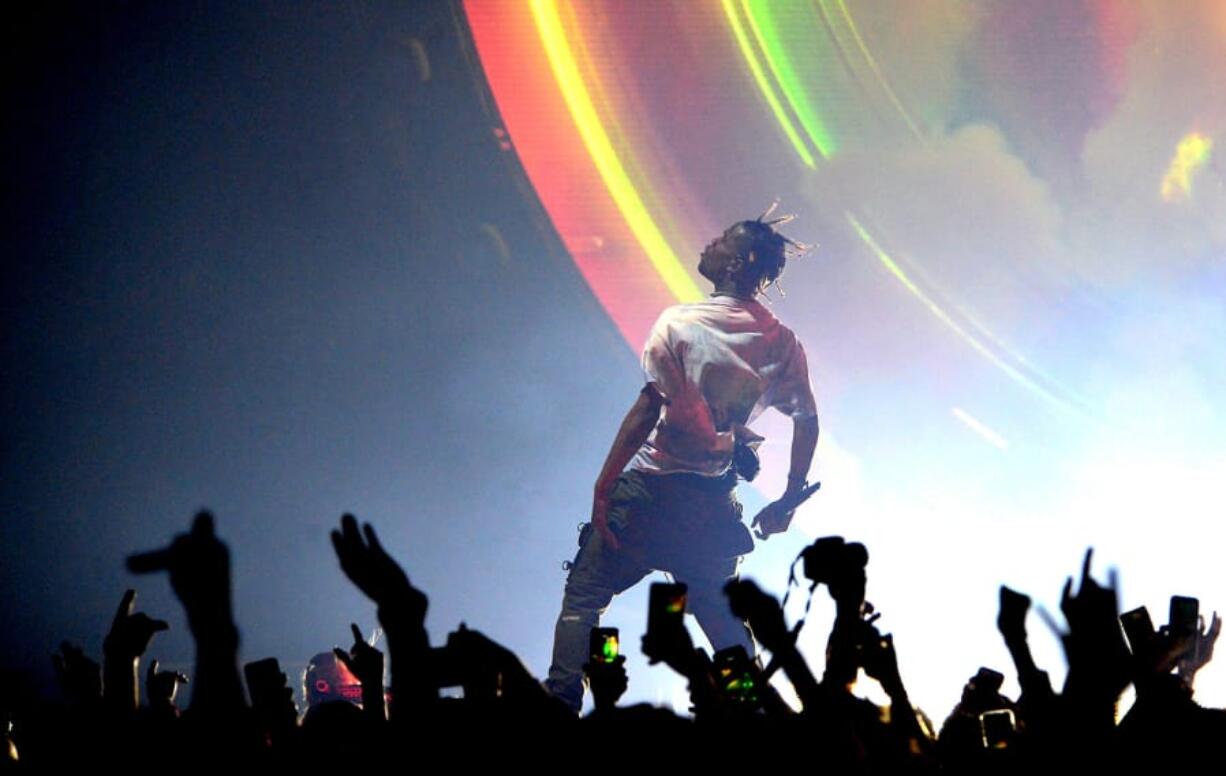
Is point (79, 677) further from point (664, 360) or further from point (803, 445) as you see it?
point (803, 445)

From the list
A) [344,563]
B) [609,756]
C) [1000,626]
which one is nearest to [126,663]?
[344,563]

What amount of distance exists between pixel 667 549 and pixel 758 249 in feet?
9.69

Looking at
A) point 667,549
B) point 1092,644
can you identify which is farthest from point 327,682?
point 1092,644

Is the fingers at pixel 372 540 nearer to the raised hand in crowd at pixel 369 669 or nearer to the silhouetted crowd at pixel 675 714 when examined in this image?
the silhouetted crowd at pixel 675 714

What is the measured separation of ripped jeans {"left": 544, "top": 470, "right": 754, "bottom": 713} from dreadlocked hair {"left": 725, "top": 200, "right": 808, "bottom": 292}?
1.99 m

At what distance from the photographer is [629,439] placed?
725 centimetres

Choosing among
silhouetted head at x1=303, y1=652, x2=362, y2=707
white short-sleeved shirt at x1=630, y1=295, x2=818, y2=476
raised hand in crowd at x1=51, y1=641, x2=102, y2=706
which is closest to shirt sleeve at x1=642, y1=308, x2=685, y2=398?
white short-sleeved shirt at x1=630, y1=295, x2=818, y2=476

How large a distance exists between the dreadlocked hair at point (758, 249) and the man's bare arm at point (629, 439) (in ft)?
5.09

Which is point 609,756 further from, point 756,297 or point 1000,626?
point 756,297

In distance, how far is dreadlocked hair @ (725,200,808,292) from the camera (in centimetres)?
794

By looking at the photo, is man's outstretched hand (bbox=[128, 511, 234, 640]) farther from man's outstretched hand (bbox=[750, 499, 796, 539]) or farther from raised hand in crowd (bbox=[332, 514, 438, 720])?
man's outstretched hand (bbox=[750, 499, 796, 539])

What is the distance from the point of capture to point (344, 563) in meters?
1.69

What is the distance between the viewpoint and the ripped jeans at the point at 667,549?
654 centimetres

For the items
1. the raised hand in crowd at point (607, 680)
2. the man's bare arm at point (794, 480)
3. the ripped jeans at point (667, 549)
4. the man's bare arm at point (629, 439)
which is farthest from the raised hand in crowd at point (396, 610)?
the man's bare arm at point (794, 480)
